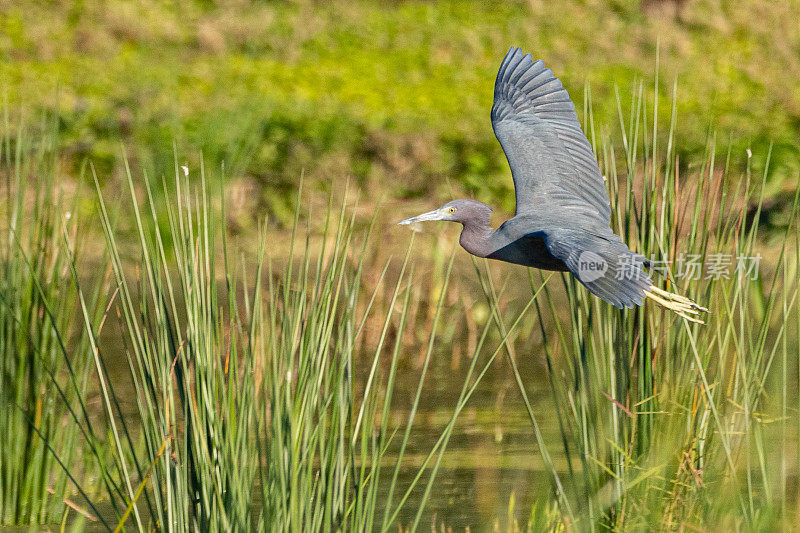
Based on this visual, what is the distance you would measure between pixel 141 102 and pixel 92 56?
1878mm

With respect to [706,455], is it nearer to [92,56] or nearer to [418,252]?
[418,252]

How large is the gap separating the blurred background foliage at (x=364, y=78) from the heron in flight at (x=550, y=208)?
334 cm

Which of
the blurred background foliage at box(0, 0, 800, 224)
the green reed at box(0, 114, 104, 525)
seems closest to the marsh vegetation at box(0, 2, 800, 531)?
the green reed at box(0, 114, 104, 525)

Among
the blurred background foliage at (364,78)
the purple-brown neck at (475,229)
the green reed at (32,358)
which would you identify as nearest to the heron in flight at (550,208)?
the purple-brown neck at (475,229)

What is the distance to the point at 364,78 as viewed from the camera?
29.7ft

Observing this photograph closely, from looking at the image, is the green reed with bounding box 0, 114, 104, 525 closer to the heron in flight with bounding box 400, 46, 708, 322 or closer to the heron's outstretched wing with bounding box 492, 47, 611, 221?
the heron in flight with bounding box 400, 46, 708, 322

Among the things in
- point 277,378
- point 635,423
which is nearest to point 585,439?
point 635,423

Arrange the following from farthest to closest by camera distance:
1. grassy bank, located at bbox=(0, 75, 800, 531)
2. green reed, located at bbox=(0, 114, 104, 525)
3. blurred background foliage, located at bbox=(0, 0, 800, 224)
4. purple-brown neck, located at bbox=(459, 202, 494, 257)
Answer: blurred background foliage, located at bbox=(0, 0, 800, 224) → green reed, located at bbox=(0, 114, 104, 525) → purple-brown neck, located at bbox=(459, 202, 494, 257) → grassy bank, located at bbox=(0, 75, 800, 531)

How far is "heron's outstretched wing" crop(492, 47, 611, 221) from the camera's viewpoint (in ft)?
8.75

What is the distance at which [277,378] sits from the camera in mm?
1920

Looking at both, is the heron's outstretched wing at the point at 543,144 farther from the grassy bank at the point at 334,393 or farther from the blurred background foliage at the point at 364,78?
the blurred background foliage at the point at 364,78

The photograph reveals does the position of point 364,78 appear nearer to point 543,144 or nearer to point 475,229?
point 543,144

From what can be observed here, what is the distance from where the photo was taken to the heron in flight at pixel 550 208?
2135 mm

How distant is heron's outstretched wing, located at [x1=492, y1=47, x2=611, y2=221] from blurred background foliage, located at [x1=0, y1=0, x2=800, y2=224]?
3331 millimetres
